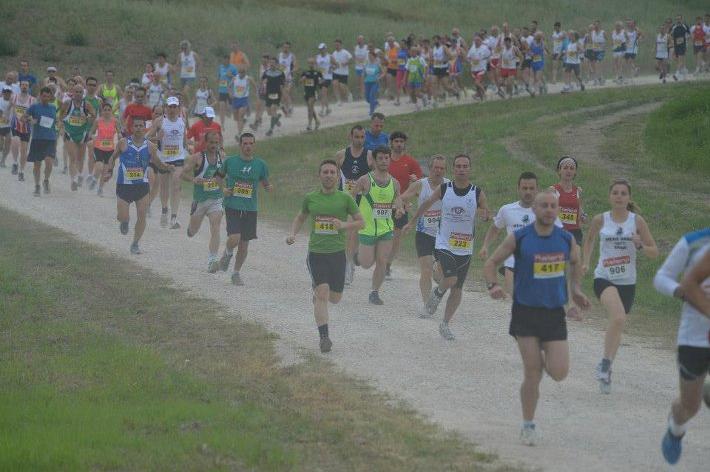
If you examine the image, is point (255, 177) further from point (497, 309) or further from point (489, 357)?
point (489, 357)

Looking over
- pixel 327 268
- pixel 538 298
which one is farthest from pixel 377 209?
pixel 538 298

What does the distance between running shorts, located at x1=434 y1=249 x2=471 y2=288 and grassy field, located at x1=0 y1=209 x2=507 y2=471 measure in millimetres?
2053

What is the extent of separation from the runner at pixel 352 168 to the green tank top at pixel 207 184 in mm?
1734

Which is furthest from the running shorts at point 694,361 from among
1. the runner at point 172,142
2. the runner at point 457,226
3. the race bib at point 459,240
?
the runner at point 172,142

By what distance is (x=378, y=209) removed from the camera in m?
15.2

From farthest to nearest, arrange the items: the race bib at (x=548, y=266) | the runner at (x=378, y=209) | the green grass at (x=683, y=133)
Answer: the green grass at (x=683, y=133)
the runner at (x=378, y=209)
the race bib at (x=548, y=266)

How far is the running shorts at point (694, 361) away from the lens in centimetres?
816

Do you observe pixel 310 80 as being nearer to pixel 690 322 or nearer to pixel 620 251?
pixel 620 251

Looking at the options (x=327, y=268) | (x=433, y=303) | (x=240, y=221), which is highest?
(x=240, y=221)

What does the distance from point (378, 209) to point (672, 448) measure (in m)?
7.18

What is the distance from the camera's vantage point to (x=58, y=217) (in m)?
22.4

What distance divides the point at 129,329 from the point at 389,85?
26300 mm

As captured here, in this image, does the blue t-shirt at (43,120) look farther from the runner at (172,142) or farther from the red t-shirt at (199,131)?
the red t-shirt at (199,131)

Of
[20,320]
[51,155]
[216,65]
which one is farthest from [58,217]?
[216,65]
